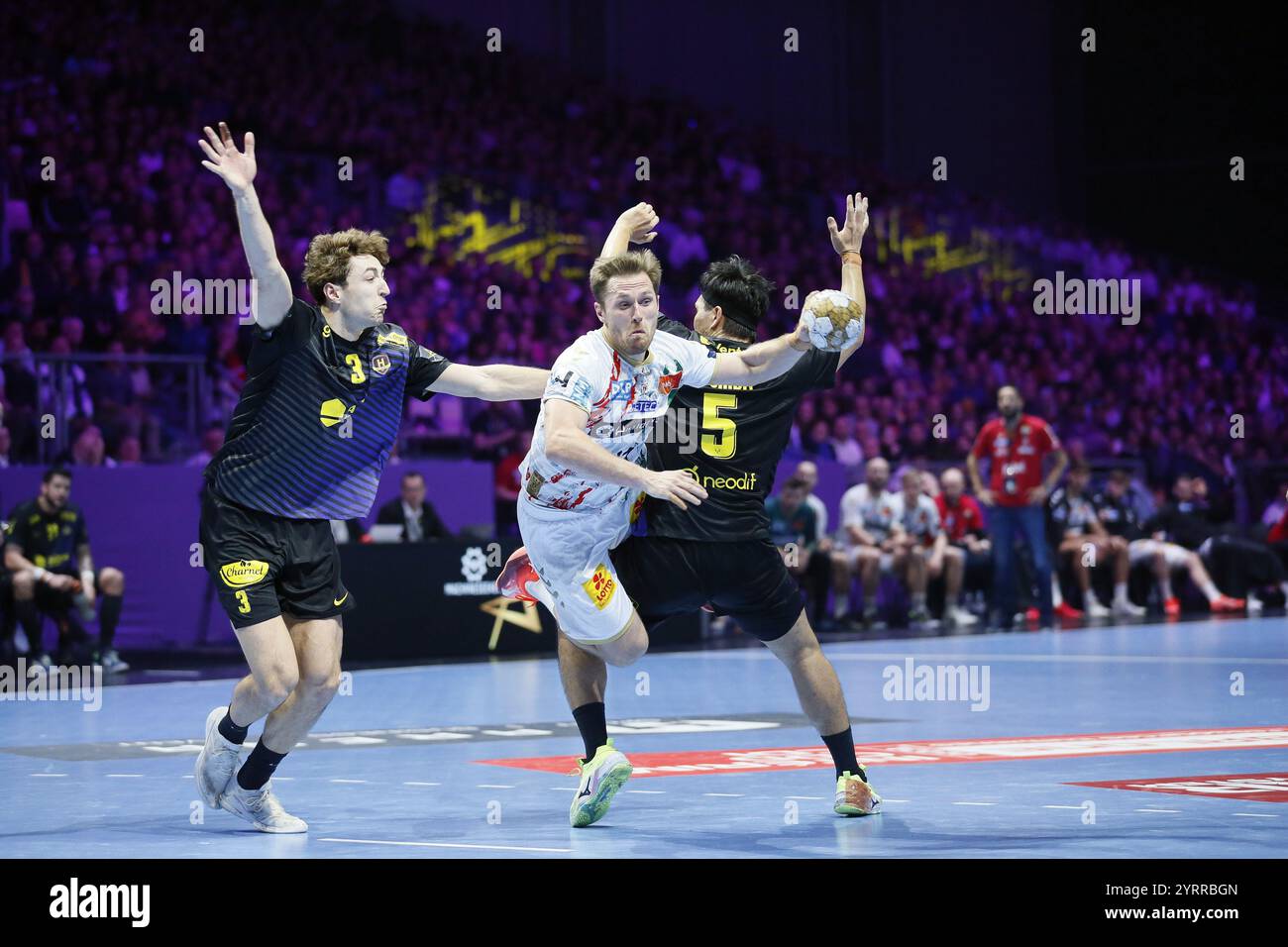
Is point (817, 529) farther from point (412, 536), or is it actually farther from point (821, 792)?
point (821, 792)

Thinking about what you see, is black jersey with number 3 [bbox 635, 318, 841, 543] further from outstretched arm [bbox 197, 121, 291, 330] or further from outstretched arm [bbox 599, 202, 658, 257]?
outstretched arm [bbox 197, 121, 291, 330]

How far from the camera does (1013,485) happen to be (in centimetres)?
1748

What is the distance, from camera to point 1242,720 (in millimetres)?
10086

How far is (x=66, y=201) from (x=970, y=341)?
46.3 ft

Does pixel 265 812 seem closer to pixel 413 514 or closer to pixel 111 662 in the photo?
pixel 111 662

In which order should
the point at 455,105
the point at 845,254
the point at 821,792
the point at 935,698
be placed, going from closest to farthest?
1. the point at 845,254
2. the point at 821,792
3. the point at 935,698
4. the point at 455,105

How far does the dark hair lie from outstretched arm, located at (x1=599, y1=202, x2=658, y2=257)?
1.07ft

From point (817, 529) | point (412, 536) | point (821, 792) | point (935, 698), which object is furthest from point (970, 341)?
point (821, 792)

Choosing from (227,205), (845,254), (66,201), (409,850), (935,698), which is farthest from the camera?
(227,205)

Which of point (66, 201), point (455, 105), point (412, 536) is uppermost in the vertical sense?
point (455, 105)

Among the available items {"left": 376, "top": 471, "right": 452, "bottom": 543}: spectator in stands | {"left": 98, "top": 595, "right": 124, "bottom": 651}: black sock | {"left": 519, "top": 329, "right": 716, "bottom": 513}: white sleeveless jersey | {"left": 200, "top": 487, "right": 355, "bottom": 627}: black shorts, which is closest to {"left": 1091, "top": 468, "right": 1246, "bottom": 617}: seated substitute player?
{"left": 376, "top": 471, "right": 452, "bottom": 543}: spectator in stands

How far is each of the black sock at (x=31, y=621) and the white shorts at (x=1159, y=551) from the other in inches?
472

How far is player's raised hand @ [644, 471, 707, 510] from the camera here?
587cm
